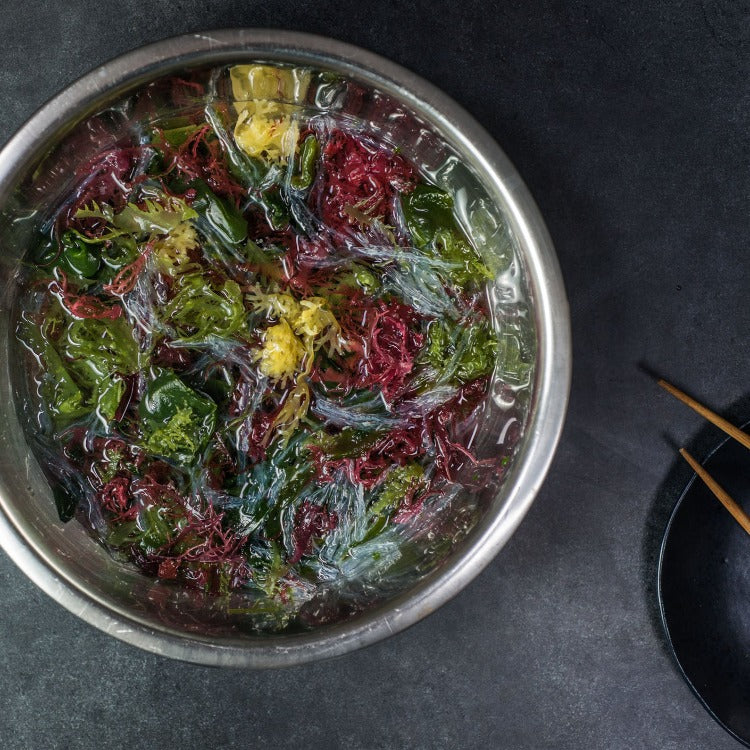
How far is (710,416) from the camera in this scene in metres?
2.32

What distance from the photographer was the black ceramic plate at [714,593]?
2396mm

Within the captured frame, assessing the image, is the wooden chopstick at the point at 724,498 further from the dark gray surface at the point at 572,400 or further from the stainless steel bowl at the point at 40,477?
the stainless steel bowl at the point at 40,477

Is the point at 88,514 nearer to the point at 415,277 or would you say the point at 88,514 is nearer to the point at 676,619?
the point at 415,277

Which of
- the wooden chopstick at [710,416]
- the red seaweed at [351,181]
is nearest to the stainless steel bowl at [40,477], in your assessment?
the red seaweed at [351,181]

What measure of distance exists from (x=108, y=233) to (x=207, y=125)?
398 millimetres

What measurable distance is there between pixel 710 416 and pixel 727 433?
112 millimetres

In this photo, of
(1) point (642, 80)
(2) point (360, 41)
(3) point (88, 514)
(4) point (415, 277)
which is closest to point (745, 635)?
(4) point (415, 277)

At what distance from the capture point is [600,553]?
244 cm

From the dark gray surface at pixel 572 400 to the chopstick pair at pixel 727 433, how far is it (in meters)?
0.06

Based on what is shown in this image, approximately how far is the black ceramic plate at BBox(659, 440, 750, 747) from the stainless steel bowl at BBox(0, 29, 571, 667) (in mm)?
796

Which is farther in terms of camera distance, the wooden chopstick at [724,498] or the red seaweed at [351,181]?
the wooden chopstick at [724,498]

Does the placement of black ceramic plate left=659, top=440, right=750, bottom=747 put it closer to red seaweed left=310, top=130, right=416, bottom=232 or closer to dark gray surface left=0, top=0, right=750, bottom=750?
dark gray surface left=0, top=0, right=750, bottom=750

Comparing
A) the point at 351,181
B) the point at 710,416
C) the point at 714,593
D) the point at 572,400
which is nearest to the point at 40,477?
the point at 351,181

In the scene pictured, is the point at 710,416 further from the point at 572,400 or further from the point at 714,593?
the point at 714,593
